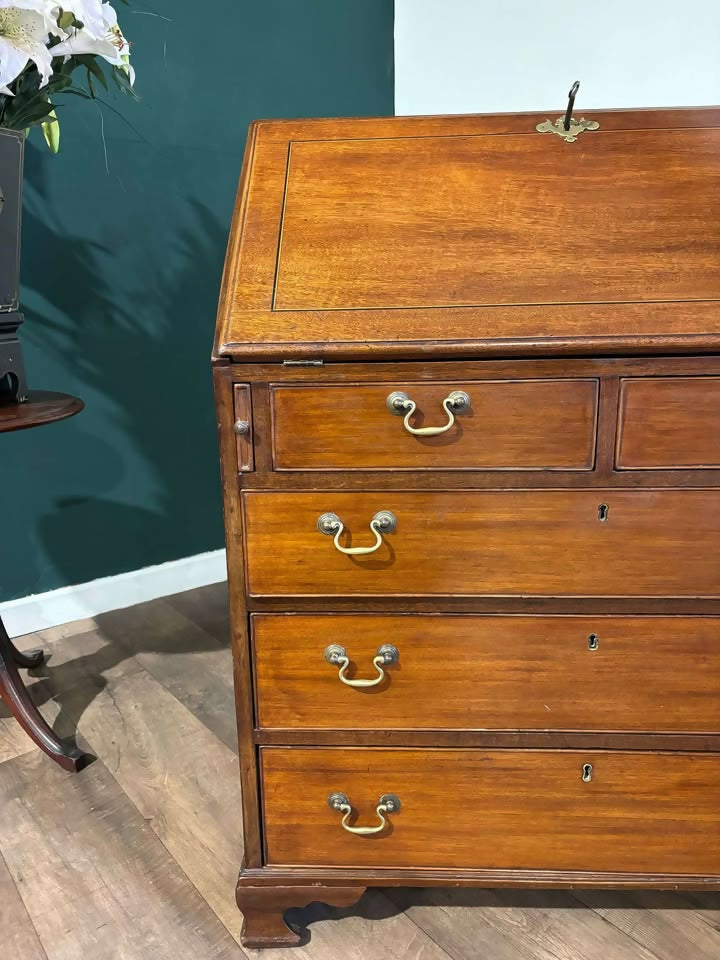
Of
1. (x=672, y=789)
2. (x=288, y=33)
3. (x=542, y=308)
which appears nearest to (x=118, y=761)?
(x=672, y=789)

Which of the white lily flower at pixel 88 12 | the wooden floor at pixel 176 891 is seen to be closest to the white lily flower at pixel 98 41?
the white lily flower at pixel 88 12

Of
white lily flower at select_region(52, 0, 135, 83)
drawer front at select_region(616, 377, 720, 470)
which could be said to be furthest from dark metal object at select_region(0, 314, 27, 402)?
drawer front at select_region(616, 377, 720, 470)

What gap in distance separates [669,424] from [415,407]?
33 cm

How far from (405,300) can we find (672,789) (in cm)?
85

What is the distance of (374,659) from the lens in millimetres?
1042

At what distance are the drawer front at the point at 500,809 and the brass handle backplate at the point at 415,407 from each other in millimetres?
515

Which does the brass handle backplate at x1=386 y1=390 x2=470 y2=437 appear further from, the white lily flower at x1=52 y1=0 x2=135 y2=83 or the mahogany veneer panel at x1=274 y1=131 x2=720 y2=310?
the white lily flower at x1=52 y1=0 x2=135 y2=83

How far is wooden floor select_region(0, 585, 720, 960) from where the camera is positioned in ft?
3.83

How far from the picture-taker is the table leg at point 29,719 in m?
1.55

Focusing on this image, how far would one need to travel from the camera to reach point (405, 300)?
969mm

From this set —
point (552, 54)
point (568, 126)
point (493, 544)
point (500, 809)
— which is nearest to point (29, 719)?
point (500, 809)

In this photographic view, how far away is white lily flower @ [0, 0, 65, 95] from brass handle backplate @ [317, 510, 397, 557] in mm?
875

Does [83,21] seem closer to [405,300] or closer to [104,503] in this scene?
[405,300]

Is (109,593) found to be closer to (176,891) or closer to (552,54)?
(176,891)
